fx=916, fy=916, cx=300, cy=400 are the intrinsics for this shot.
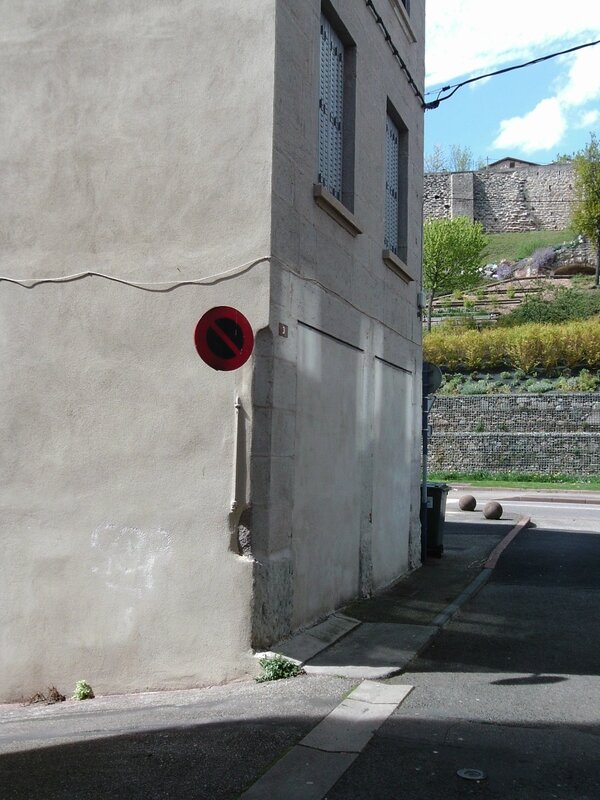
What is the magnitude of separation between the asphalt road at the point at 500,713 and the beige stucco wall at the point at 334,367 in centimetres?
127

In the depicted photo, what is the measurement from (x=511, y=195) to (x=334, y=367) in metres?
78.2

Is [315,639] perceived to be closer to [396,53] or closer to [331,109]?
[331,109]

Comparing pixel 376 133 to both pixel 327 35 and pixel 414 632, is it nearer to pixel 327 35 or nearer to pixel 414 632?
pixel 327 35

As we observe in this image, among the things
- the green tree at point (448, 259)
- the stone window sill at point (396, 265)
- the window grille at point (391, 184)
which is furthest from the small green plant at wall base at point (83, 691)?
the green tree at point (448, 259)

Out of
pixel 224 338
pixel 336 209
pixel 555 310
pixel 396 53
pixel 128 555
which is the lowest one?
pixel 128 555

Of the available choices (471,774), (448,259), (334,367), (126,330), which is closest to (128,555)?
(126,330)

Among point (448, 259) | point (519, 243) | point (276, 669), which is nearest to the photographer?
point (276, 669)

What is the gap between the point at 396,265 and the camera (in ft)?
35.9

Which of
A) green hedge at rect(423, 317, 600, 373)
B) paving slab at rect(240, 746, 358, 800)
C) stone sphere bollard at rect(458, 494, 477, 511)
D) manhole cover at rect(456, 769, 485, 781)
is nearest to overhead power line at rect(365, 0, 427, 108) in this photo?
paving slab at rect(240, 746, 358, 800)

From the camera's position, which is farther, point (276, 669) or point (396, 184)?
point (396, 184)

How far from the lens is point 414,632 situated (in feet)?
26.3

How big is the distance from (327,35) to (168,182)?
2673 millimetres

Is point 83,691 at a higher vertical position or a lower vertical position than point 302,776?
lower

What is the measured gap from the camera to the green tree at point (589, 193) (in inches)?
2044
